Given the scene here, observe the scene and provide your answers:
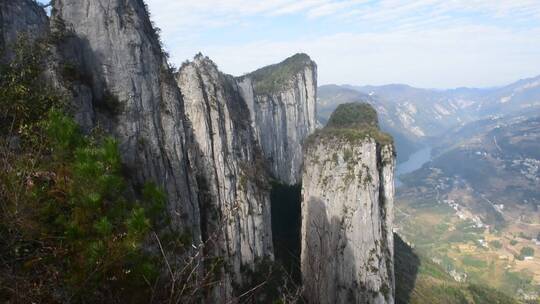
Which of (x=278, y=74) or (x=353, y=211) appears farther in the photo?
(x=278, y=74)

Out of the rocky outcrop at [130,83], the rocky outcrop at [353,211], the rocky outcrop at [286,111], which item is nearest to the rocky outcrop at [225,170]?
the rocky outcrop at [353,211]

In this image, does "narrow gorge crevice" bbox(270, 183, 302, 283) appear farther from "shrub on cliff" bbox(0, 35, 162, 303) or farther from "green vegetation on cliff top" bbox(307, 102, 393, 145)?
"shrub on cliff" bbox(0, 35, 162, 303)

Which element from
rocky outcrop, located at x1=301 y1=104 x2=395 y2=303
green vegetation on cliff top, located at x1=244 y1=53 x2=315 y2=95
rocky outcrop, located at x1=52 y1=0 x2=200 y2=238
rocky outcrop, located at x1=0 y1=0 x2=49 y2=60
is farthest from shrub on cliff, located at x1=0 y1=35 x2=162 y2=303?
green vegetation on cliff top, located at x1=244 y1=53 x2=315 y2=95

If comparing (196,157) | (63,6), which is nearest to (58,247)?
(63,6)

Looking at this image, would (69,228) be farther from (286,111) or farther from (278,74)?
(278,74)

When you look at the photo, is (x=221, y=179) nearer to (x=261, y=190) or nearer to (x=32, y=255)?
(x=261, y=190)

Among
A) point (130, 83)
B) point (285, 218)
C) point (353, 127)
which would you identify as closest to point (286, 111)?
point (285, 218)

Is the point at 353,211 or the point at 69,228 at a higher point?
the point at 69,228

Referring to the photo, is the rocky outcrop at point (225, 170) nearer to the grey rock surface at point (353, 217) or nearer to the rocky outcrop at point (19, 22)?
the grey rock surface at point (353, 217)
